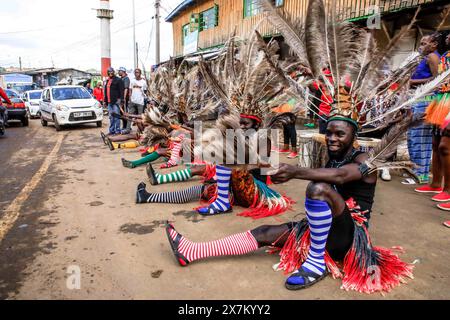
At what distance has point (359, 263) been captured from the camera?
2.20 m

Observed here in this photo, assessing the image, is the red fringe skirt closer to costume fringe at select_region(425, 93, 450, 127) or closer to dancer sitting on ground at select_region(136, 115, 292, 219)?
dancer sitting on ground at select_region(136, 115, 292, 219)

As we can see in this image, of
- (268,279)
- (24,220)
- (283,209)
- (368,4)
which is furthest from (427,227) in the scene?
(368,4)

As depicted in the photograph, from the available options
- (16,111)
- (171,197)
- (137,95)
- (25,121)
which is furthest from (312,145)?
(25,121)

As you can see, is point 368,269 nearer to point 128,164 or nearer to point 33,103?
point 128,164

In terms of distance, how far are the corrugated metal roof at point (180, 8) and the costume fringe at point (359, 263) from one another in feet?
55.9

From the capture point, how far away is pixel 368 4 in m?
7.58

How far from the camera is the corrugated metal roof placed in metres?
17.7

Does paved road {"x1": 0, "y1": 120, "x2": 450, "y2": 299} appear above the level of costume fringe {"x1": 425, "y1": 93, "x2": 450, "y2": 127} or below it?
below

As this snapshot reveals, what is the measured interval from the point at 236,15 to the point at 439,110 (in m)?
11.5

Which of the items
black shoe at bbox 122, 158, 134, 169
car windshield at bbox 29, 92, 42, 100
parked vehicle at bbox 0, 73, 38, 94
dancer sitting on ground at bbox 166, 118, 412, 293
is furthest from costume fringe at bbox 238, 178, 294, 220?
parked vehicle at bbox 0, 73, 38, 94

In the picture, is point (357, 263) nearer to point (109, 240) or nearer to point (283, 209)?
point (283, 209)

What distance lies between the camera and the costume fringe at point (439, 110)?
3.73 meters

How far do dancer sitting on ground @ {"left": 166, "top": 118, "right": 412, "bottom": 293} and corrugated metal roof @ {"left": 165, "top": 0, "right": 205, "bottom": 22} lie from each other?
16890 millimetres
